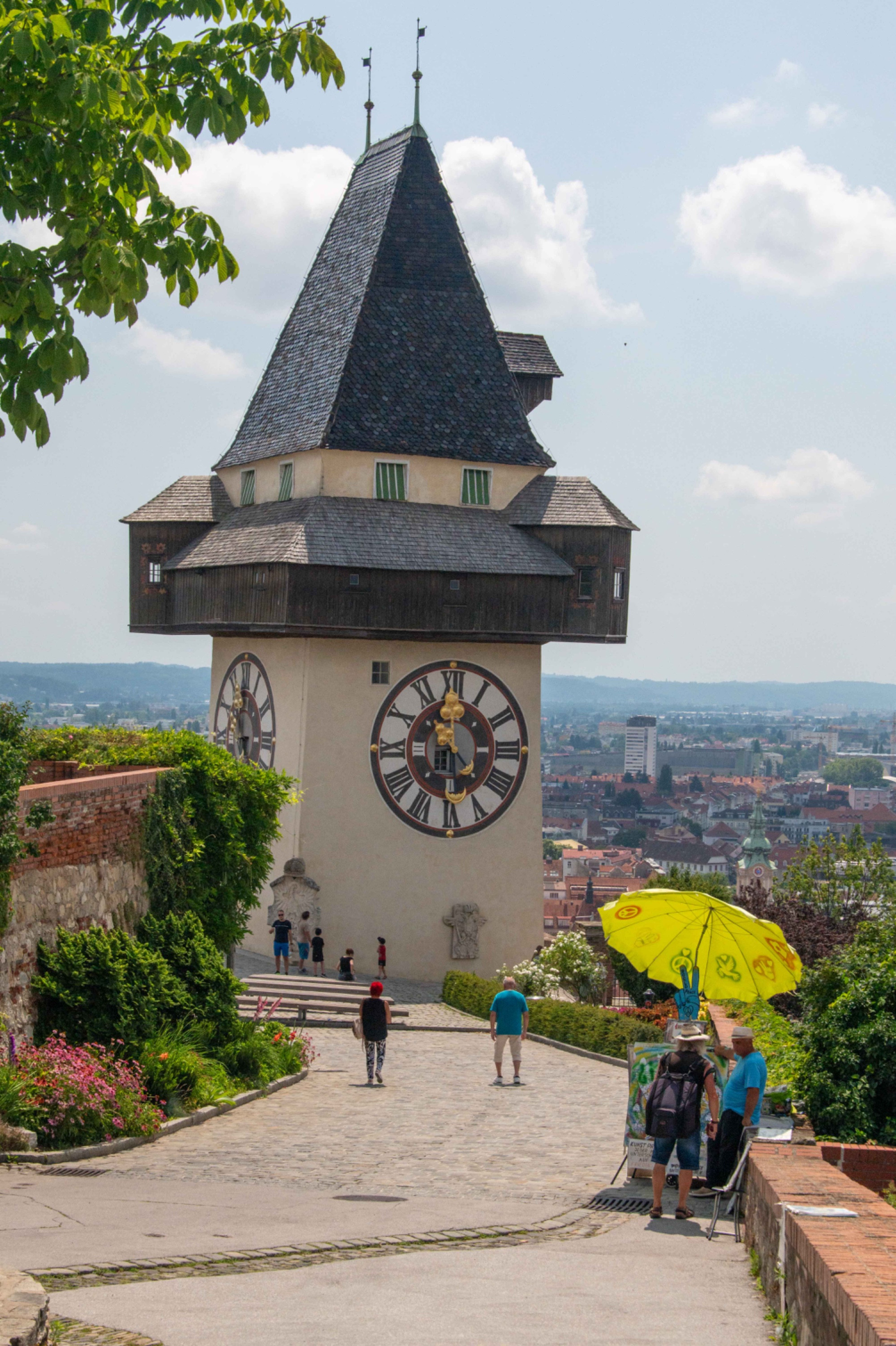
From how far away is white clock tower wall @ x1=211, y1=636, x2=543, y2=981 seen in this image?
1384 inches

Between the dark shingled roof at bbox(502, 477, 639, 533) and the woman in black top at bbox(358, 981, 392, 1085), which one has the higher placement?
the dark shingled roof at bbox(502, 477, 639, 533)

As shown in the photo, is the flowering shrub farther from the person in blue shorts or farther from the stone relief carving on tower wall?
the stone relief carving on tower wall

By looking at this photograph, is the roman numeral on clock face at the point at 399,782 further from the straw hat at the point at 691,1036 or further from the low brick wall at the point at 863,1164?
the low brick wall at the point at 863,1164

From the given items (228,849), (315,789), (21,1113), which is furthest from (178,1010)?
(315,789)

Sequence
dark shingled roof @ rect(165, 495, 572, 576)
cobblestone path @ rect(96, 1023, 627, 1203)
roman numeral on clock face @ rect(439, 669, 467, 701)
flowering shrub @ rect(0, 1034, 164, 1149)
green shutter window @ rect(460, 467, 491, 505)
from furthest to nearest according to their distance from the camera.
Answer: green shutter window @ rect(460, 467, 491, 505) < roman numeral on clock face @ rect(439, 669, 467, 701) < dark shingled roof @ rect(165, 495, 572, 576) < flowering shrub @ rect(0, 1034, 164, 1149) < cobblestone path @ rect(96, 1023, 627, 1203)

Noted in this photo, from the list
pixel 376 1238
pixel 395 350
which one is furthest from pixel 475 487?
pixel 376 1238

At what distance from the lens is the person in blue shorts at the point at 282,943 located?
32438 millimetres

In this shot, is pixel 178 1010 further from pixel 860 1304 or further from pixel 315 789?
pixel 315 789

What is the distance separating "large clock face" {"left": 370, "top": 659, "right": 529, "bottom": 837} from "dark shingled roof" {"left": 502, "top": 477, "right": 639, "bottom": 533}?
11.7 feet

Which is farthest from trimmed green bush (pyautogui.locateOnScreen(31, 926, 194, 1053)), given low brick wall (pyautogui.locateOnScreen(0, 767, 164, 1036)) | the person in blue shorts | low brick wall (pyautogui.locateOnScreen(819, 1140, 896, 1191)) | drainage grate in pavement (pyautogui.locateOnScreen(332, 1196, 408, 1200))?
the person in blue shorts

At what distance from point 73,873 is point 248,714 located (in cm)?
2053

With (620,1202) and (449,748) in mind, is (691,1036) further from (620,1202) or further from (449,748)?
(449,748)

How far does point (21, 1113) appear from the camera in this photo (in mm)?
14203

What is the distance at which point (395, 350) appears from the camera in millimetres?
37469
